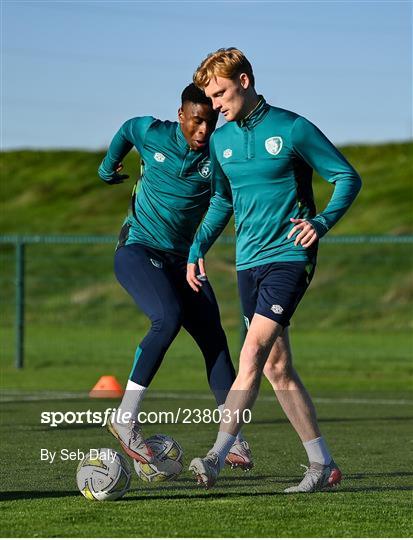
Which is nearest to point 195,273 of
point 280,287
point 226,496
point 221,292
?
point 280,287

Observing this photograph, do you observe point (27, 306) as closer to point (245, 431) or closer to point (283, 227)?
point (245, 431)

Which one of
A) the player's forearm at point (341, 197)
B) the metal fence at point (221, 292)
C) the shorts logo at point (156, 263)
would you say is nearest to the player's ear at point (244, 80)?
the player's forearm at point (341, 197)

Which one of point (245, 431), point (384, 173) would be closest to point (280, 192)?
point (245, 431)

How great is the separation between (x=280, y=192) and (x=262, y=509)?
5.67 feet

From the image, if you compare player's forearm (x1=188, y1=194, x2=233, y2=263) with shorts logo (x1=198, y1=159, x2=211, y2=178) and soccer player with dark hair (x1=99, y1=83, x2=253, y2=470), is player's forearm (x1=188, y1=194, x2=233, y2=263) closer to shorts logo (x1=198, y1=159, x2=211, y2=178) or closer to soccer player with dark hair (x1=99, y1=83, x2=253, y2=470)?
soccer player with dark hair (x1=99, y1=83, x2=253, y2=470)

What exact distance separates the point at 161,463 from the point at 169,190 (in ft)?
5.69

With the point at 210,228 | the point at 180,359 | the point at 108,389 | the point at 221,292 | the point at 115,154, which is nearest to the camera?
the point at 210,228

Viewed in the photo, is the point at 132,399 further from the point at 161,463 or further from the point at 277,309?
the point at 277,309

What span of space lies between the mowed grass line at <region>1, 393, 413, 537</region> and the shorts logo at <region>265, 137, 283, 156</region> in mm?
1845

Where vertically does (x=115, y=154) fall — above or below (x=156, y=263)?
above

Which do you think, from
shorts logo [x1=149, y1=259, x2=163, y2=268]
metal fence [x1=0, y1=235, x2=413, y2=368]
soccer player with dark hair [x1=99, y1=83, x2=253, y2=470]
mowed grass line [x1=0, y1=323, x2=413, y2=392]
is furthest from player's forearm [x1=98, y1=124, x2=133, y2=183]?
metal fence [x1=0, y1=235, x2=413, y2=368]

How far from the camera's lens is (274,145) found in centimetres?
780

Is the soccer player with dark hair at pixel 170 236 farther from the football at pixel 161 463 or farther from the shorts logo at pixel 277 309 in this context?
the shorts logo at pixel 277 309

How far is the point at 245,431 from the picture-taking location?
1221 centimetres
